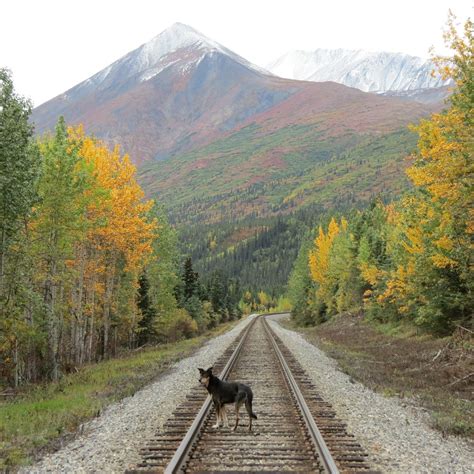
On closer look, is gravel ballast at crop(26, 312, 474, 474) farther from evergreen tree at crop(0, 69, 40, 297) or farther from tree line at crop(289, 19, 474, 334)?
evergreen tree at crop(0, 69, 40, 297)

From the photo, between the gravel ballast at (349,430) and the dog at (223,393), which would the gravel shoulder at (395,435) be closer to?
the gravel ballast at (349,430)

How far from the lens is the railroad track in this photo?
6781 mm

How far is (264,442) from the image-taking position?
25.7ft

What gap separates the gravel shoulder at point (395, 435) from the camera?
7146 mm

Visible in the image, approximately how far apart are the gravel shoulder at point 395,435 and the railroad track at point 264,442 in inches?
13.7

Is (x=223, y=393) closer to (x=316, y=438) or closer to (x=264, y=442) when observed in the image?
(x=264, y=442)

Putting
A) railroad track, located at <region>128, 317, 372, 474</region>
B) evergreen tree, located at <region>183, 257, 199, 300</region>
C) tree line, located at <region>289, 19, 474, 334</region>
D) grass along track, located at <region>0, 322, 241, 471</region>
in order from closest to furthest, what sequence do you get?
railroad track, located at <region>128, 317, 372, 474</region>
grass along track, located at <region>0, 322, 241, 471</region>
tree line, located at <region>289, 19, 474, 334</region>
evergreen tree, located at <region>183, 257, 199, 300</region>

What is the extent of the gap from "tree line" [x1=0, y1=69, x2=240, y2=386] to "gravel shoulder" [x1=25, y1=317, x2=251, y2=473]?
17.7 feet

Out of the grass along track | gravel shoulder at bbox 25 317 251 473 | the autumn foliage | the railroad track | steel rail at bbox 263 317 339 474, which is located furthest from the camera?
the autumn foliage

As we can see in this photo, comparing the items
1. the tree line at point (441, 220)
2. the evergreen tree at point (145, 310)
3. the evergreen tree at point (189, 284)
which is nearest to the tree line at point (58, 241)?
the evergreen tree at point (145, 310)

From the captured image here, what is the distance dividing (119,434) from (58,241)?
435 inches

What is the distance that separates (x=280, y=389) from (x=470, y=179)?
7802 millimetres

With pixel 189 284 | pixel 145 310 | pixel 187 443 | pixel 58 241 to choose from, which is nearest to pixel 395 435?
pixel 187 443

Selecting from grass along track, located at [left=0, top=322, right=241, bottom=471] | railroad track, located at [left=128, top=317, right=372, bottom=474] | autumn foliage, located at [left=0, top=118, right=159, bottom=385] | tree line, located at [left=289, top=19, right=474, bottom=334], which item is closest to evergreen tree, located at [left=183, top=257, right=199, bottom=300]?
tree line, located at [left=289, top=19, right=474, bottom=334]
